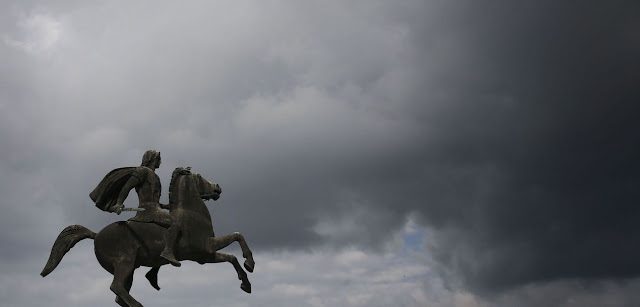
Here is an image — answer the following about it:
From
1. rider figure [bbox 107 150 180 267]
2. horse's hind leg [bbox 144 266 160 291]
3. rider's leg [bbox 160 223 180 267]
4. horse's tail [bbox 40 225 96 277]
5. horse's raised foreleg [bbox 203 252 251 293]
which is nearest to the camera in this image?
rider's leg [bbox 160 223 180 267]

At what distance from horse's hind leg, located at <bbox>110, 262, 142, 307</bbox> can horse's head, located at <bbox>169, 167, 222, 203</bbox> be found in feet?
6.36

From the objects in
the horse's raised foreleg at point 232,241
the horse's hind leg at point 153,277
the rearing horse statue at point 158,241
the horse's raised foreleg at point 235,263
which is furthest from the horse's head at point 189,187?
the horse's hind leg at point 153,277

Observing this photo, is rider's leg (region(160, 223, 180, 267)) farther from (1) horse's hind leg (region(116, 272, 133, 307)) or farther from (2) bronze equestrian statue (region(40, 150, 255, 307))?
(1) horse's hind leg (region(116, 272, 133, 307))

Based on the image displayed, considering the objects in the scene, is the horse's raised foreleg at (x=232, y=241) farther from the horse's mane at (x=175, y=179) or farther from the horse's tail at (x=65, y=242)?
the horse's tail at (x=65, y=242)

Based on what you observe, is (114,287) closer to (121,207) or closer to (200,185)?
(121,207)

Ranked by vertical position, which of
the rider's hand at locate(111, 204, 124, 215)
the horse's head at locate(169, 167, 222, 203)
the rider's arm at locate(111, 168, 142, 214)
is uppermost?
the horse's head at locate(169, 167, 222, 203)

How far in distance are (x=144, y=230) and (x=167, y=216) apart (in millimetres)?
602

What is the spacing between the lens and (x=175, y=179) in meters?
18.8

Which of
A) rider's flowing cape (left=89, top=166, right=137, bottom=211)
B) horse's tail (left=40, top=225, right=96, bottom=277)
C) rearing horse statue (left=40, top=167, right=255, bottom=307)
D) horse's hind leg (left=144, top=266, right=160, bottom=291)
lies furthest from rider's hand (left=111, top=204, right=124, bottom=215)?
horse's hind leg (left=144, top=266, right=160, bottom=291)

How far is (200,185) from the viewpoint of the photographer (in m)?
18.8

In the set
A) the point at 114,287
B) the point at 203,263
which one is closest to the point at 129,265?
the point at 114,287

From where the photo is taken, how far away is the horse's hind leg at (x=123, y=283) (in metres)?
Answer: 17.2

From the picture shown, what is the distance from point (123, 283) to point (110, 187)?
2.22 meters

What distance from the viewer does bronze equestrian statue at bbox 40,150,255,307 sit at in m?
17.6
